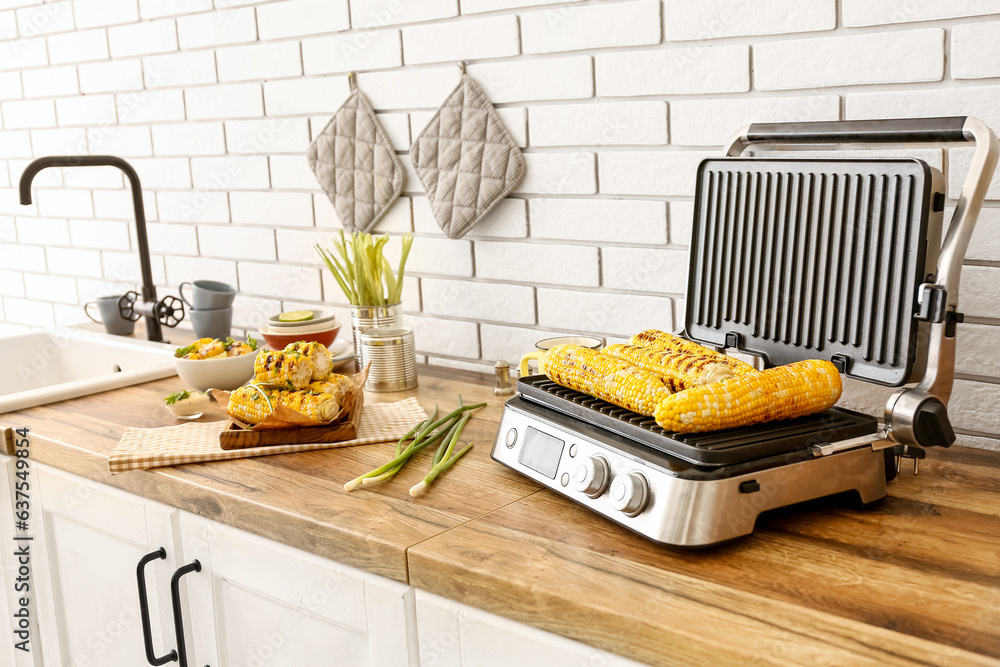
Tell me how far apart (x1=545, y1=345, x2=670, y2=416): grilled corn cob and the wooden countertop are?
147 millimetres

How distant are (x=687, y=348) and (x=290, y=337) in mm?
943

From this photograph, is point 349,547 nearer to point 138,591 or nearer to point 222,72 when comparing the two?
point 138,591

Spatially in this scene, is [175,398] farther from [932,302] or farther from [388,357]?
[932,302]

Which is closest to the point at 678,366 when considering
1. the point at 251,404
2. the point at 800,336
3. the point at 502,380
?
the point at 800,336

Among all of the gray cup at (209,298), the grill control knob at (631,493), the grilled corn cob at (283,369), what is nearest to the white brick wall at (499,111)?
the gray cup at (209,298)

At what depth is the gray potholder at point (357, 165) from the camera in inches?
75.8

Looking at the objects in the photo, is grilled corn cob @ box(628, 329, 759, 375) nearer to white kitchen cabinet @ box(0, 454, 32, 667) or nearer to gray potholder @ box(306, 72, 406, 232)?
gray potholder @ box(306, 72, 406, 232)

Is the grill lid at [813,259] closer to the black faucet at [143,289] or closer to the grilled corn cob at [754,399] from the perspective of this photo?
the grilled corn cob at [754,399]

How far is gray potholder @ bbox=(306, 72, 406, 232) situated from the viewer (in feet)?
6.31

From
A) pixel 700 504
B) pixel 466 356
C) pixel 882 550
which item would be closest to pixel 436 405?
pixel 466 356

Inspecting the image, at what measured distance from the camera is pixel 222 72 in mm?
2191

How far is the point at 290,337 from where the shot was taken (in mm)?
1857

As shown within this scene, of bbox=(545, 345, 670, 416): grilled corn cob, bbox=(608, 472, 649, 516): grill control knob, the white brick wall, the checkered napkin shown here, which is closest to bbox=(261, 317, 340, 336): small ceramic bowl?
the white brick wall

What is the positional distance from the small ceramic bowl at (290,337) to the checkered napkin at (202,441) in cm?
32
